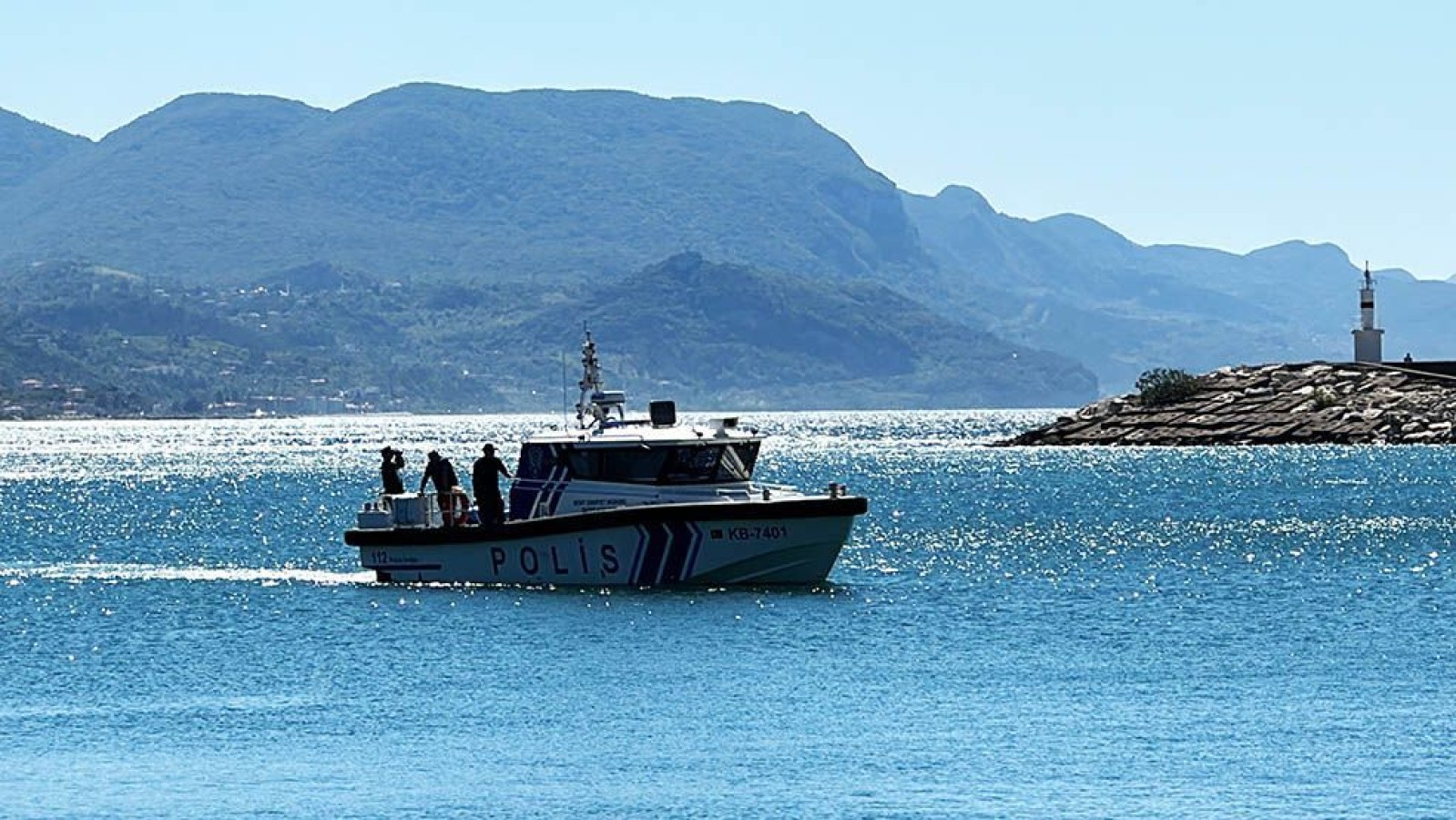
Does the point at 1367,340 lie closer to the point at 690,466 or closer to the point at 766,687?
the point at 690,466

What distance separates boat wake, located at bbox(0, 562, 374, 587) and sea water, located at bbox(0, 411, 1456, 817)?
0.93ft

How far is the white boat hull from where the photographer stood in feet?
175

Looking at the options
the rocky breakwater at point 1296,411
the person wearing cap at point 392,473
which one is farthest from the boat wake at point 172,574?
the rocky breakwater at point 1296,411

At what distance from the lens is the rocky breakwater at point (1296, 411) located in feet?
468

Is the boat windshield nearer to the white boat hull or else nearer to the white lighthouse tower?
the white boat hull

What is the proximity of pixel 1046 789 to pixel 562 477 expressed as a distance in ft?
81.4

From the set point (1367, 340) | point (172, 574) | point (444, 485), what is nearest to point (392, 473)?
point (444, 485)

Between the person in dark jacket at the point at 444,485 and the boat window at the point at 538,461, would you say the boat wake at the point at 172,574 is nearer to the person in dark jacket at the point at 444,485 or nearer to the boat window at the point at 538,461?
the person in dark jacket at the point at 444,485

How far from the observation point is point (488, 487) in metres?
56.0

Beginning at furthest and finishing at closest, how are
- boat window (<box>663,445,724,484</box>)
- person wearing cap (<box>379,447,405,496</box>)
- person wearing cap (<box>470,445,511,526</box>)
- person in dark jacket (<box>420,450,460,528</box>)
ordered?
person wearing cap (<box>379,447,405,496</box>) → person in dark jacket (<box>420,450,460,528</box>) → person wearing cap (<box>470,445,511,526</box>) → boat window (<box>663,445,724,484</box>)

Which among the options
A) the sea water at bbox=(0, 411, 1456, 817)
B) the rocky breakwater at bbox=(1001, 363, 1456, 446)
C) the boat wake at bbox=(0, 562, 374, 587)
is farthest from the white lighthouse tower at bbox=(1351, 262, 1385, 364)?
the boat wake at bbox=(0, 562, 374, 587)

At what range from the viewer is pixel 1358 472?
11706 centimetres

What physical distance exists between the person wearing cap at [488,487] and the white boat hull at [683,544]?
0.88 meters

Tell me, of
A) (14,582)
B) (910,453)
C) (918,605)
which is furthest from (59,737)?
(910,453)
